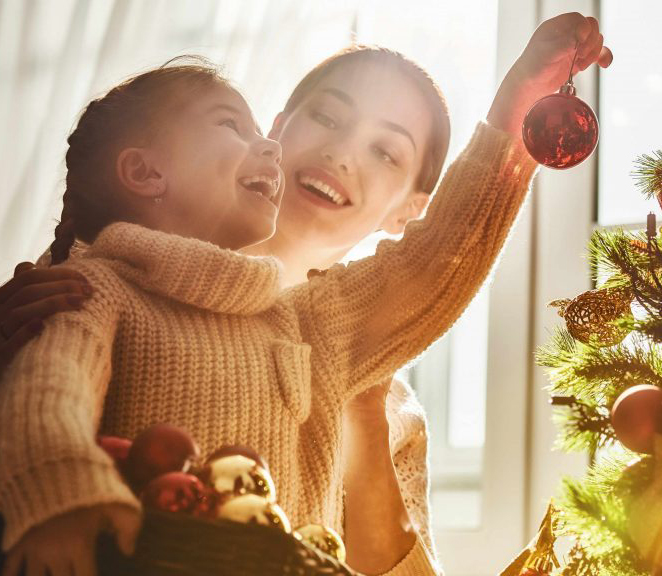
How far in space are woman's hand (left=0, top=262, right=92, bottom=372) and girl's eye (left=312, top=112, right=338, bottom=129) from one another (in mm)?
646

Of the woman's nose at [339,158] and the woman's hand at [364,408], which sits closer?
the woman's hand at [364,408]

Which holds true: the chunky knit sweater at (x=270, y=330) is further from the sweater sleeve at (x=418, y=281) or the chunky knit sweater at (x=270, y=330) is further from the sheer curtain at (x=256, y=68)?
the sheer curtain at (x=256, y=68)

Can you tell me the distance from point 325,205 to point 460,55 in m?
0.97

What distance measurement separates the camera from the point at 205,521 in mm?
536

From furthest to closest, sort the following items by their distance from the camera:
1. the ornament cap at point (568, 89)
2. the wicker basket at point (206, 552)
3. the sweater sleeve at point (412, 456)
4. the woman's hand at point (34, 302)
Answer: the sweater sleeve at point (412, 456), the ornament cap at point (568, 89), the woman's hand at point (34, 302), the wicker basket at point (206, 552)

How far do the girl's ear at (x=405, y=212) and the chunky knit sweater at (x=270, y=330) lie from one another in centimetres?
49

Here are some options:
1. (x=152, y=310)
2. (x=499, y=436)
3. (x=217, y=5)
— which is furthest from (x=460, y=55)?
(x=152, y=310)

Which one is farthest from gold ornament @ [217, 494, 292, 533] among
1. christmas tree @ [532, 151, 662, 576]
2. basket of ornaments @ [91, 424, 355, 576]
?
christmas tree @ [532, 151, 662, 576]

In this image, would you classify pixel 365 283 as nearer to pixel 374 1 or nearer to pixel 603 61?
pixel 603 61

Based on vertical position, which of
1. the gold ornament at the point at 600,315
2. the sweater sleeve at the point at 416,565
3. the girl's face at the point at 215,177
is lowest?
the sweater sleeve at the point at 416,565

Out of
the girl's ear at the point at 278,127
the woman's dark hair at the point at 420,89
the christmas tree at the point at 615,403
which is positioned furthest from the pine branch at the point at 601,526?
the girl's ear at the point at 278,127

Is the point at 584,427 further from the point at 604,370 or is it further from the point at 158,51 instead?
the point at 158,51

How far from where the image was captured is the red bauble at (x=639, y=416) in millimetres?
803

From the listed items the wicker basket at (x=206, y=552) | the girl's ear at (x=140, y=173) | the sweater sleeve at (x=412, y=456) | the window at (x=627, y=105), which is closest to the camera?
the wicker basket at (x=206, y=552)
